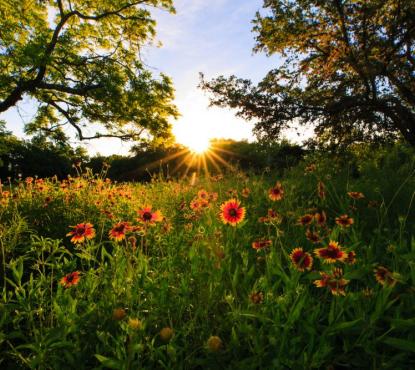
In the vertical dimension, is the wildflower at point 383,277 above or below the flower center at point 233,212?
below

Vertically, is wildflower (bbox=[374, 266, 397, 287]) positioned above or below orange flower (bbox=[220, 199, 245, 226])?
below

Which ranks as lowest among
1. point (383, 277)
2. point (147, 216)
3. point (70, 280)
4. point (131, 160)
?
point (70, 280)

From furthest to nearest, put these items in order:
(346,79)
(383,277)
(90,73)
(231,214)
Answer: (90,73) < (346,79) < (231,214) < (383,277)

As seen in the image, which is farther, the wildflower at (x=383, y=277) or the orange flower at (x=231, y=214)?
the orange flower at (x=231, y=214)

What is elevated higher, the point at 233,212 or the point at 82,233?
the point at 233,212

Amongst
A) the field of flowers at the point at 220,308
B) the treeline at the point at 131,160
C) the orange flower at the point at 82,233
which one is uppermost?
the treeline at the point at 131,160

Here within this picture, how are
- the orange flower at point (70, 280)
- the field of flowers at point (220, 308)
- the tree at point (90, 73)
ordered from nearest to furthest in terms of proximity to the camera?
the field of flowers at point (220, 308) < the orange flower at point (70, 280) < the tree at point (90, 73)

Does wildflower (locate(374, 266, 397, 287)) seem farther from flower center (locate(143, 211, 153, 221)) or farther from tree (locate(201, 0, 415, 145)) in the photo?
tree (locate(201, 0, 415, 145))

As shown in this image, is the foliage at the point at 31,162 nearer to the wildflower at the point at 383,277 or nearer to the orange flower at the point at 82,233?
the orange flower at the point at 82,233

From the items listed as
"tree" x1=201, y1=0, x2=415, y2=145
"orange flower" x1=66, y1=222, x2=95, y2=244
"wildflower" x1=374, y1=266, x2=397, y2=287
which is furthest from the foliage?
"wildflower" x1=374, y1=266, x2=397, y2=287

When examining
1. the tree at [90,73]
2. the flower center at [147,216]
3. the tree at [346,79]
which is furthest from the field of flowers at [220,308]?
the tree at [90,73]

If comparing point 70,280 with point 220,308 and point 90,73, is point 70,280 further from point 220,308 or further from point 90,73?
point 90,73

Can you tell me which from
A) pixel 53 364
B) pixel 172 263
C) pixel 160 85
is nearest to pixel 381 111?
pixel 172 263

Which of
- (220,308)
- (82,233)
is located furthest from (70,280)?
(220,308)
